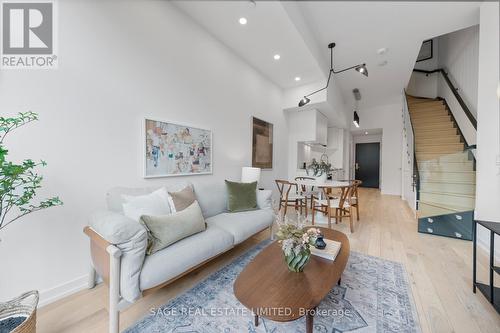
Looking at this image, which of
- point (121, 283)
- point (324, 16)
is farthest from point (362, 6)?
point (121, 283)

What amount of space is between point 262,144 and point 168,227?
2620 mm

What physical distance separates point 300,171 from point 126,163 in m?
3.69

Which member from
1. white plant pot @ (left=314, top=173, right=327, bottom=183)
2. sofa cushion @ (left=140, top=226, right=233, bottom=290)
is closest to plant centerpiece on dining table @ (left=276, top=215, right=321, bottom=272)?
sofa cushion @ (left=140, top=226, right=233, bottom=290)

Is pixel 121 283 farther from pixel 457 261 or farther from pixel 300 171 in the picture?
pixel 300 171

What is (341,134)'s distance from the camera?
20.6 feet

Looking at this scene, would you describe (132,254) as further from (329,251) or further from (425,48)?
(425,48)

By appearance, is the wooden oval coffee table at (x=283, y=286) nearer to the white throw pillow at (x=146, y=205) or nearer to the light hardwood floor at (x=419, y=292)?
the light hardwood floor at (x=419, y=292)

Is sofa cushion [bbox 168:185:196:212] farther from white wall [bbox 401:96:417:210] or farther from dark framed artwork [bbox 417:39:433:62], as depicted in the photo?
white wall [bbox 401:96:417:210]

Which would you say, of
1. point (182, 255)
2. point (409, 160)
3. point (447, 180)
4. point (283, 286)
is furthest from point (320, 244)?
point (409, 160)

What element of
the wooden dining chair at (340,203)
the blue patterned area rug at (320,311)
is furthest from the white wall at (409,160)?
the blue patterned area rug at (320,311)

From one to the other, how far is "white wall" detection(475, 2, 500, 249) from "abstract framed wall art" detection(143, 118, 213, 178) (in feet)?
7.28

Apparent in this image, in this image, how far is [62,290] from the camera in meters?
1.53

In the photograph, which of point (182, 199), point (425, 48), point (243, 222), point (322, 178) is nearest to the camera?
point (425, 48)

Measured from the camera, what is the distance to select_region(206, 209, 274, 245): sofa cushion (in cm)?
197
